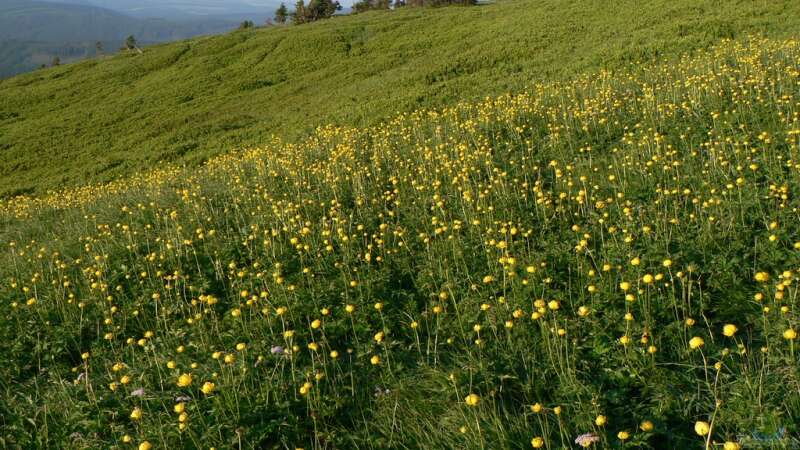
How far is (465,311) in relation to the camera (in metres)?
4.64

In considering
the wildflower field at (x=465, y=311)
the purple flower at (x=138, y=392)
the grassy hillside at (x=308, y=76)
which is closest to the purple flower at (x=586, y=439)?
the wildflower field at (x=465, y=311)

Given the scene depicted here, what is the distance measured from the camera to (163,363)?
15.2ft

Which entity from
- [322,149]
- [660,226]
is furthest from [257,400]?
[322,149]

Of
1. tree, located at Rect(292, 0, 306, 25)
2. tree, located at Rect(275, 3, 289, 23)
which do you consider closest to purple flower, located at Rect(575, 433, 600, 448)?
tree, located at Rect(292, 0, 306, 25)

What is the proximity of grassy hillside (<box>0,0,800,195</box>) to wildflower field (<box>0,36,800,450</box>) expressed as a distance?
8.66 meters

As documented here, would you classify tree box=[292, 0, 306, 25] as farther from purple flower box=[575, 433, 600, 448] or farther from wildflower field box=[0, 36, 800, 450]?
purple flower box=[575, 433, 600, 448]

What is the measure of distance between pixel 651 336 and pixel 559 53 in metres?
18.8

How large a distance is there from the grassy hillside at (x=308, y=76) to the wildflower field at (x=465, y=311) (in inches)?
341

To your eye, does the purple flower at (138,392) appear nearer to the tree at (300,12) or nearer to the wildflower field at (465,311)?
the wildflower field at (465,311)

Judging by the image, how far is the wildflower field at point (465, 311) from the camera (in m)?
3.38

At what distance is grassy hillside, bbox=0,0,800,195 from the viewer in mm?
17406

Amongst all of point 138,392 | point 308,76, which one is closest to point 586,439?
point 138,392

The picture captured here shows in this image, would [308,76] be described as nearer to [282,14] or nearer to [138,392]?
[138,392]

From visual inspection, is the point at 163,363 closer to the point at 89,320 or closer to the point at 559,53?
the point at 89,320
